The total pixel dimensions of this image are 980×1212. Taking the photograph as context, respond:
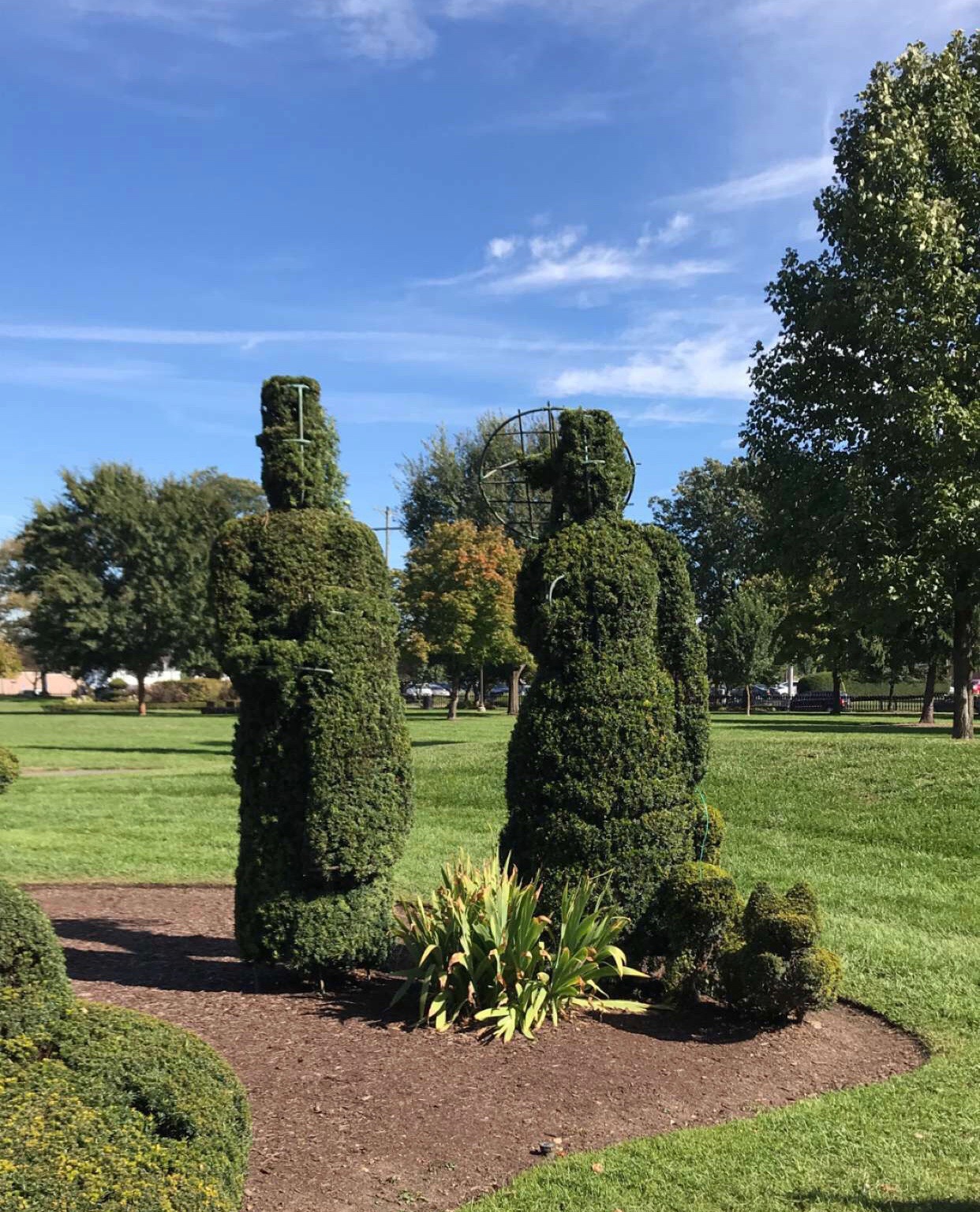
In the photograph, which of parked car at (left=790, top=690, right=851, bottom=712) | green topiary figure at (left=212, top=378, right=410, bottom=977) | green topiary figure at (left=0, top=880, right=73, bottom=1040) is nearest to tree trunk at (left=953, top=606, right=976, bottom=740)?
green topiary figure at (left=212, top=378, right=410, bottom=977)

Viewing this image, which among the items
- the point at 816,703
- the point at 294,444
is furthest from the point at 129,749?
the point at 816,703

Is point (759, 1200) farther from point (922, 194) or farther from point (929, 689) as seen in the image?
point (929, 689)

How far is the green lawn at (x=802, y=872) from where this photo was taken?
385 centimetres

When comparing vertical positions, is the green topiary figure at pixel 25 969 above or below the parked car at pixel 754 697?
above

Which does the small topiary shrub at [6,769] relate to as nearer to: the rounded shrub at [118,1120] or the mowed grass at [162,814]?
the mowed grass at [162,814]

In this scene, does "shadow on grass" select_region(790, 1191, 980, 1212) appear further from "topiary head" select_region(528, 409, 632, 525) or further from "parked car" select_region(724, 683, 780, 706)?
"parked car" select_region(724, 683, 780, 706)

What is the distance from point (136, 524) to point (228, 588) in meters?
48.2

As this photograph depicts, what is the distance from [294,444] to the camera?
6.54 m

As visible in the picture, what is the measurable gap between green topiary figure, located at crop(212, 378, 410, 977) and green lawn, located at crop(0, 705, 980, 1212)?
72.5 inches

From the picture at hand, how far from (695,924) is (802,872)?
5.10 meters

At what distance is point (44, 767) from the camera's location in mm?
21359

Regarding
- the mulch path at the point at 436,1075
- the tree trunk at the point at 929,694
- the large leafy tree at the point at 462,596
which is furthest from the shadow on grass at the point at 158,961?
the tree trunk at the point at 929,694

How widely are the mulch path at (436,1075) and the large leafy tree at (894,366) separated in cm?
1518

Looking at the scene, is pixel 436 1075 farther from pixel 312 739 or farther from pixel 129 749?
pixel 129 749
